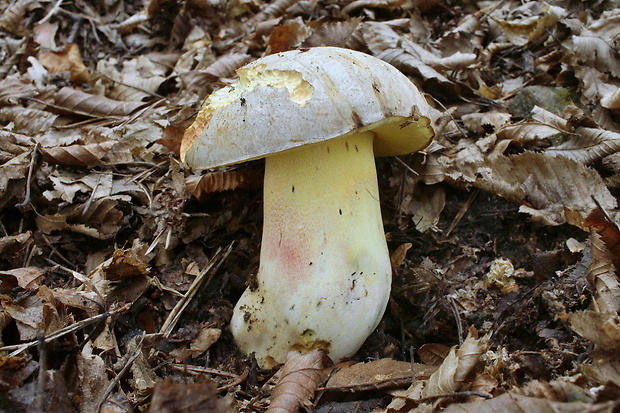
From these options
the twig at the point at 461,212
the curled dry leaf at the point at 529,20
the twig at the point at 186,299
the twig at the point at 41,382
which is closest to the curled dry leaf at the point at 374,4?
the curled dry leaf at the point at 529,20

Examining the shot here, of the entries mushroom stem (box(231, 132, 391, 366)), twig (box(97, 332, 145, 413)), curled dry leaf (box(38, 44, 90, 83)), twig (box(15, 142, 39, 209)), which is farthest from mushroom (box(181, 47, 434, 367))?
curled dry leaf (box(38, 44, 90, 83))

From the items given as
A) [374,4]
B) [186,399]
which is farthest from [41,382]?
[374,4]

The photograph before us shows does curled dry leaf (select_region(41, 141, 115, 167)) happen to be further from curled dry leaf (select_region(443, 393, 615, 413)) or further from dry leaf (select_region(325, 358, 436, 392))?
curled dry leaf (select_region(443, 393, 615, 413))

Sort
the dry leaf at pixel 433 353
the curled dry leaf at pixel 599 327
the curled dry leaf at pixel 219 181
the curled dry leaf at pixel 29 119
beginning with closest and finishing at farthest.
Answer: the curled dry leaf at pixel 599 327 < the dry leaf at pixel 433 353 < the curled dry leaf at pixel 219 181 < the curled dry leaf at pixel 29 119

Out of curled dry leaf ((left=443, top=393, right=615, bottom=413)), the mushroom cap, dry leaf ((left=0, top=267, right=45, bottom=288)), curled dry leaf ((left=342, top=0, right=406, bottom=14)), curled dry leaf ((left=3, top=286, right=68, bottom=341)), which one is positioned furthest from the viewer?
curled dry leaf ((left=342, top=0, right=406, bottom=14))

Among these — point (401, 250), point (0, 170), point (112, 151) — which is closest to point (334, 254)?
point (401, 250)

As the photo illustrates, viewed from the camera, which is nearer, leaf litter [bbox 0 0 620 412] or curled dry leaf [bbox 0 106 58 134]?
leaf litter [bbox 0 0 620 412]

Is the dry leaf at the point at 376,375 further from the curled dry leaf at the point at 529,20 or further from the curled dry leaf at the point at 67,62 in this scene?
the curled dry leaf at the point at 67,62
